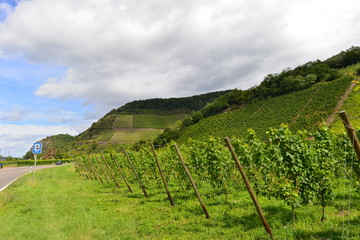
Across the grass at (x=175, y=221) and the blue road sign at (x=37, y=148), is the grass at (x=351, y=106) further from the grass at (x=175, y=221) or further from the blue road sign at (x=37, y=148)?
the blue road sign at (x=37, y=148)

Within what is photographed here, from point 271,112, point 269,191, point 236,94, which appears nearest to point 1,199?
point 269,191

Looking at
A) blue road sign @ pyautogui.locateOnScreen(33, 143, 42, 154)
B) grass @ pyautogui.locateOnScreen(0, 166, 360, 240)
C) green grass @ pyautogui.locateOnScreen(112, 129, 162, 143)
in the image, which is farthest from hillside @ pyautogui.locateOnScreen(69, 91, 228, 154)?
grass @ pyautogui.locateOnScreen(0, 166, 360, 240)

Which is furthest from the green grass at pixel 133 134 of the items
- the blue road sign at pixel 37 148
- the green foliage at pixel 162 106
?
the blue road sign at pixel 37 148

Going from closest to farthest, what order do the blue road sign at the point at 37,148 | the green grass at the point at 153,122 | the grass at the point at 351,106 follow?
the blue road sign at the point at 37,148
the grass at the point at 351,106
the green grass at the point at 153,122

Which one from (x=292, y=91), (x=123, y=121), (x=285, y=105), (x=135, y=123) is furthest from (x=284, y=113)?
(x=123, y=121)

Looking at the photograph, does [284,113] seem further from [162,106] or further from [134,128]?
[162,106]

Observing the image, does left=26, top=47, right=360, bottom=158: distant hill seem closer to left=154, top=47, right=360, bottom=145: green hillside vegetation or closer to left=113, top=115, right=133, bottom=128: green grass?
left=154, top=47, right=360, bottom=145: green hillside vegetation

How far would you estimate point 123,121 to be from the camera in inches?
5576

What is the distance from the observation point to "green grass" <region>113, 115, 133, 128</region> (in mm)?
134000

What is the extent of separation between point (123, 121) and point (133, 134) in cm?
2841

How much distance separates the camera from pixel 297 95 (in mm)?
61312

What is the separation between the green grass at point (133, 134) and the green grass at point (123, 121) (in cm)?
1033

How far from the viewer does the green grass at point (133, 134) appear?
108m

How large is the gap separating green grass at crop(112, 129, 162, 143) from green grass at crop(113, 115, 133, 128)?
1033 centimetres
